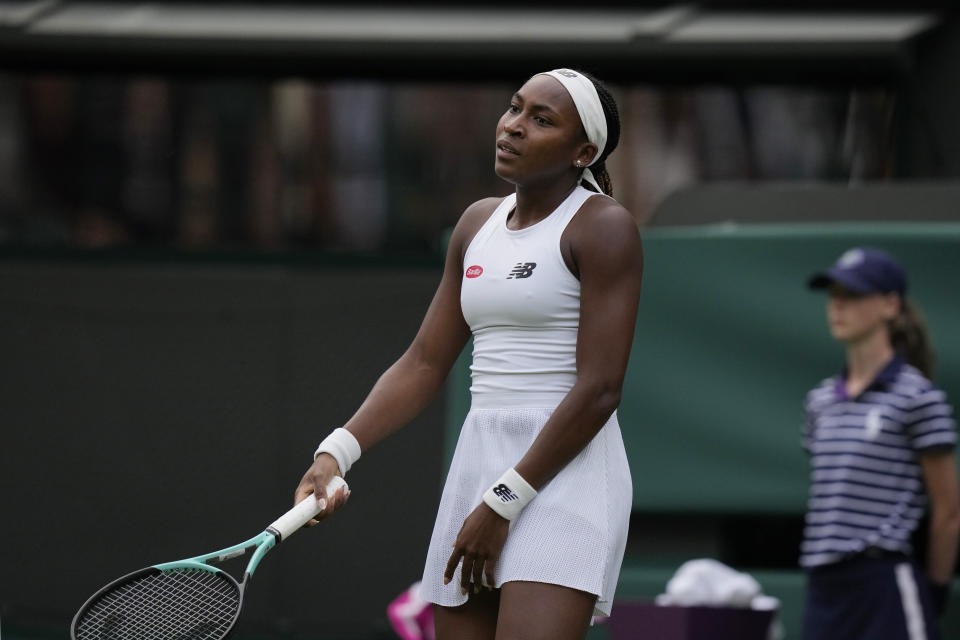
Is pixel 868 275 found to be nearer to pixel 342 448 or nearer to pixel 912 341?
pixel 912 341

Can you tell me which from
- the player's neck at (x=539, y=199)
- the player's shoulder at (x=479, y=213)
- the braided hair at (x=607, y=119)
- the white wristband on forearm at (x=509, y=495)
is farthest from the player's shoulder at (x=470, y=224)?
the white wristband on forearm at (x=509, y=495)

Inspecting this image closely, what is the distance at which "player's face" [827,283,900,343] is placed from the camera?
15.5ft

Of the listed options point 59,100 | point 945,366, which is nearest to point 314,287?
point 59,100

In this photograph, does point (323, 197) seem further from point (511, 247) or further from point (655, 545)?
point (511, 247)

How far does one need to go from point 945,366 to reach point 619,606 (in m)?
1.72

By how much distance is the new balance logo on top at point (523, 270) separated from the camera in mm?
3025

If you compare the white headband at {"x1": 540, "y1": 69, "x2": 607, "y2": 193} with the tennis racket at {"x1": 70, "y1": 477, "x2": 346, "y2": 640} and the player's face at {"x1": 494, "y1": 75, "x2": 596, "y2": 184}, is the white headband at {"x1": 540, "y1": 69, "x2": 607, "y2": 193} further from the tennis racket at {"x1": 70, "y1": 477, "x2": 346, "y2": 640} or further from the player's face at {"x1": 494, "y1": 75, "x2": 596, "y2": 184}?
the tennis racket at {"x1": 70, "y1": 477, "x2": 346, "y2": 640}

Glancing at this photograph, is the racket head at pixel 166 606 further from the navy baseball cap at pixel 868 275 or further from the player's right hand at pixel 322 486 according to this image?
the navy baseball cap at pixel 868 275

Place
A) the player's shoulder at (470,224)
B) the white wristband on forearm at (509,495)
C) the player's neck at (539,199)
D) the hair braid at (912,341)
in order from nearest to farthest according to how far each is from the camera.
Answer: the white wristband on forearm at (509,495), the player's neck at (539,199), the player's shoulder at (470,224), the hair braid at (912,341)

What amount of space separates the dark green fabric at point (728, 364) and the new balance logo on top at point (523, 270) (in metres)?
3.02

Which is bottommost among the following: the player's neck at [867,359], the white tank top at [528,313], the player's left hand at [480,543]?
the player's neck at [867,359]

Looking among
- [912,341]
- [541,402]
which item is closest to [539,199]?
[541,402]

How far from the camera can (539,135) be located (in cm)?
308

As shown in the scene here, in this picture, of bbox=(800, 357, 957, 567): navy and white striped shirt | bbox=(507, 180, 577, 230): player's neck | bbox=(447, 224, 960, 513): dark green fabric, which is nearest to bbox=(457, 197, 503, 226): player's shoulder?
bbox=(507, 180, 577, 230): player's neck
